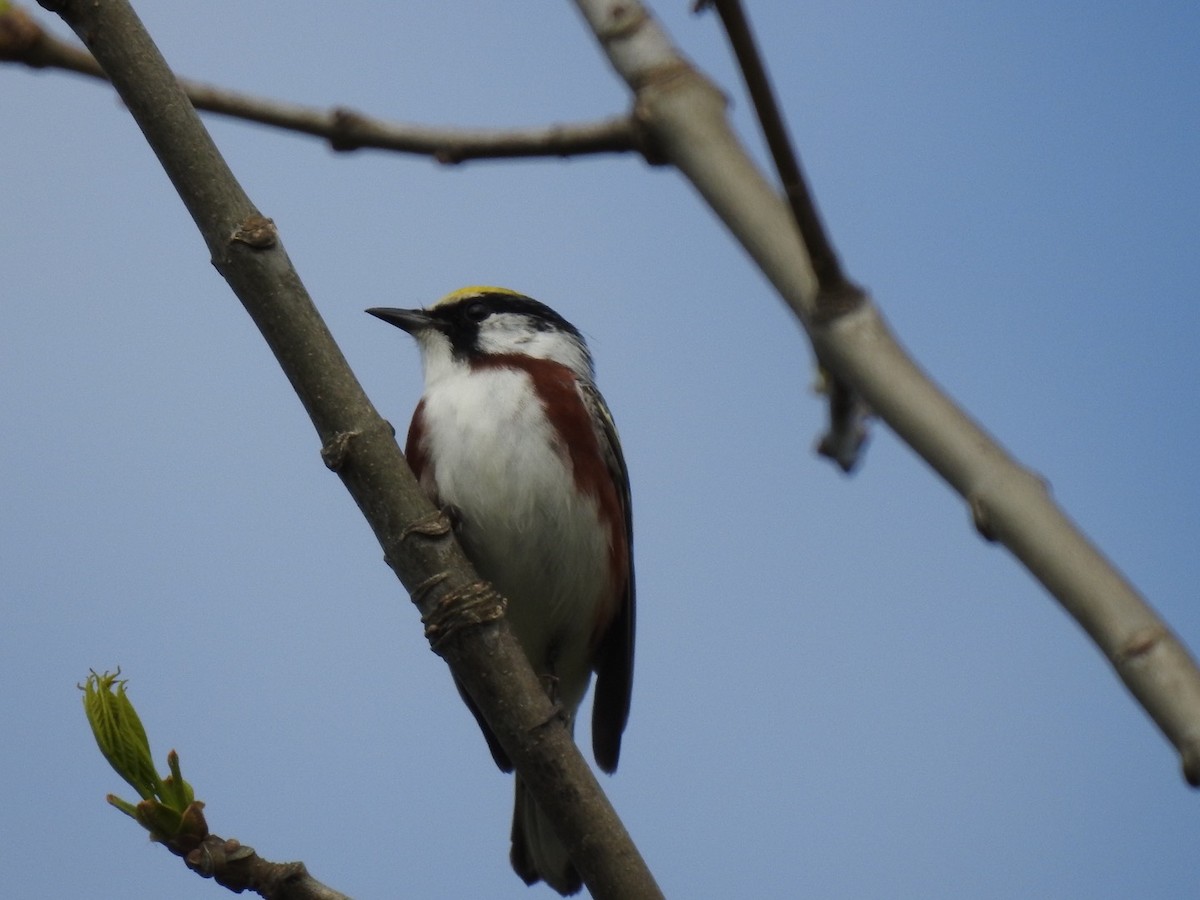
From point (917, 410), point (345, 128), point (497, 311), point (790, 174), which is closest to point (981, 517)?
point (917, 410)

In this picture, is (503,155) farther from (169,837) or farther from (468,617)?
(169,837)

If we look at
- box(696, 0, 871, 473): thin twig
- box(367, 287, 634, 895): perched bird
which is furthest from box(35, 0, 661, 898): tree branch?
box(367, 287, 634, 895): perched bird

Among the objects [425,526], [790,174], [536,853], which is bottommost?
[790,174]

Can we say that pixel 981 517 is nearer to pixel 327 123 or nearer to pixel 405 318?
pixel 327 123

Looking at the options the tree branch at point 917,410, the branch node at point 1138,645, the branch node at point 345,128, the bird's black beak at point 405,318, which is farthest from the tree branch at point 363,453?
the bird's black beak at point 405,318

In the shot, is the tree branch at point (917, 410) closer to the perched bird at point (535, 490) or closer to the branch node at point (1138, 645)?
the branch node at point (1138, 645)

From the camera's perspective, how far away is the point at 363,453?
3.31 meters

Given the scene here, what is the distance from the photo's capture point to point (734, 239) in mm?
1923

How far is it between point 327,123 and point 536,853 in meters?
3.74

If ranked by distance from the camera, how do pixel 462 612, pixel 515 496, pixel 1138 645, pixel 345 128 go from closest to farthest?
1. pixel 1138 645
2. pixel 345 128
3. pixel 462 612
4. pixel 515 496

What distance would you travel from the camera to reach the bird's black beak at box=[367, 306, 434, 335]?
629 centimetres

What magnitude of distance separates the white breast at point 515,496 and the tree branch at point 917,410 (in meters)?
3.24

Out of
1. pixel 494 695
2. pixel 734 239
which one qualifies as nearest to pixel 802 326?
pixel 734 239

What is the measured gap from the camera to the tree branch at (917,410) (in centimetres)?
143
